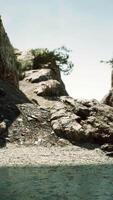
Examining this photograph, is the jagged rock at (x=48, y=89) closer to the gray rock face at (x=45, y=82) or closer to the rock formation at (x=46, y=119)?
the gray rock face at (x=45, y=82)

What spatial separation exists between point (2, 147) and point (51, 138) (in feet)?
23.1

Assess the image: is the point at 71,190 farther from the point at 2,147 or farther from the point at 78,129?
the point at 78,129

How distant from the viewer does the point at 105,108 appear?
54.2m

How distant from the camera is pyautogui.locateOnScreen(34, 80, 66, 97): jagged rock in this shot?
62.9 m

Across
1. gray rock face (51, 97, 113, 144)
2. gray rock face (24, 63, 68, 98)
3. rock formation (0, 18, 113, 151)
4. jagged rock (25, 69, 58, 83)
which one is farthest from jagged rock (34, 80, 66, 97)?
gray rock face (51, 97, 113, 144)

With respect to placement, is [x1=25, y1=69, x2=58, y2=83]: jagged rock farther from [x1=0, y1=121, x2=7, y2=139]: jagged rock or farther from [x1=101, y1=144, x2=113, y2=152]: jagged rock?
[x1=101, y1=144, x2=113, y2=152]: jagged rock

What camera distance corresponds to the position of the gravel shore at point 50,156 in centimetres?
3676

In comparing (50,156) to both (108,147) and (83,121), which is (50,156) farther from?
(83,121)

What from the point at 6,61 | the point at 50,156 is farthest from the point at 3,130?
the point at 6,61

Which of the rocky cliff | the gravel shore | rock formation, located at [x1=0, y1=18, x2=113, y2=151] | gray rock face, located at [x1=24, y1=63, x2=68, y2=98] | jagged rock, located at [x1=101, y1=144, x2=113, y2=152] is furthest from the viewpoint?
gray rock face, located at [x1=24, y1=63, x2=68, y2=98]

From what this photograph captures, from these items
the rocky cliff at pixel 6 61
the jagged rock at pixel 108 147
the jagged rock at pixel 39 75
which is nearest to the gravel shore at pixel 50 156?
the jagged rock at pixel 108 147

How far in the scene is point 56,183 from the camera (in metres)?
25.9

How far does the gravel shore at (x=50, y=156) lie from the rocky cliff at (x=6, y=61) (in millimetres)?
20716

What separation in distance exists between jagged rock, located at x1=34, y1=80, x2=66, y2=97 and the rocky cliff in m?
4.02
